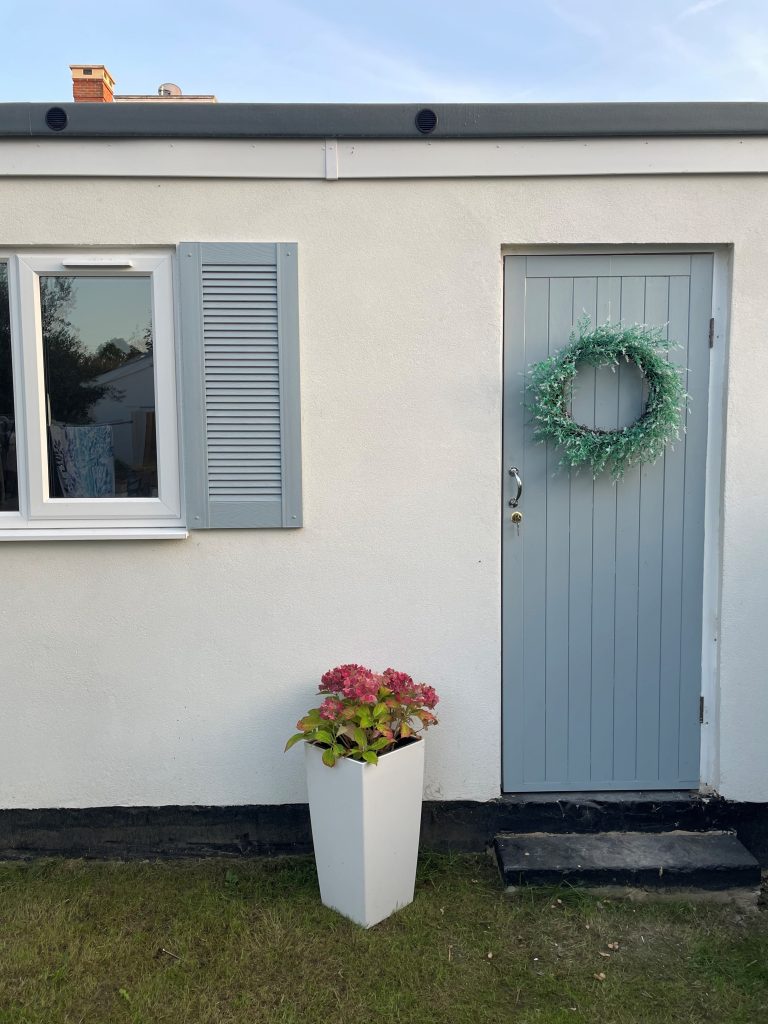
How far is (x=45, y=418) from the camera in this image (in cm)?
307

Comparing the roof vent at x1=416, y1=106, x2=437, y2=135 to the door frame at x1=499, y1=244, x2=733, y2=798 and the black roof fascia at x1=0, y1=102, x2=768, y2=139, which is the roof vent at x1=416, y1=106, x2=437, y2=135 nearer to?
the black roof fascia at x1=0, y1=102, x2=768, y2=139

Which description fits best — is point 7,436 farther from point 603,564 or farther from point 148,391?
point 603,564

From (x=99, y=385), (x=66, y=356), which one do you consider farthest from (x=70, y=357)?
(x=99, y=385)

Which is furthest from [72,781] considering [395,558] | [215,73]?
[215,73]

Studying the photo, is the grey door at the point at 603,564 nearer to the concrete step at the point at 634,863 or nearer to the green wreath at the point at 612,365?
the green wreath at the point at 612,365

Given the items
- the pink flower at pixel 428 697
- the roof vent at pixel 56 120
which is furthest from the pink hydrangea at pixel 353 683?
the roof vent at pixel 56 120

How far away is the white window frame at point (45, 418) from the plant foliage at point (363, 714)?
884 mm

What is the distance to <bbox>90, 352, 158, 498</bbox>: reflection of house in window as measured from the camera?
3.09 metres

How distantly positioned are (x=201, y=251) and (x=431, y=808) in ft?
7.92

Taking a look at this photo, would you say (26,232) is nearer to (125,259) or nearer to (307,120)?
(125,259)

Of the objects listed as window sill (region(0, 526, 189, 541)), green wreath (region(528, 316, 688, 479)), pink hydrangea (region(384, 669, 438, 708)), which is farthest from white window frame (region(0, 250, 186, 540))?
green wreath (region(528, 316, 688, 479))

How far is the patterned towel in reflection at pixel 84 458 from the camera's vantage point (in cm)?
309

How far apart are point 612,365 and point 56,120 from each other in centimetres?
232

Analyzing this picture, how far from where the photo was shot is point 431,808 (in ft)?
10.4
